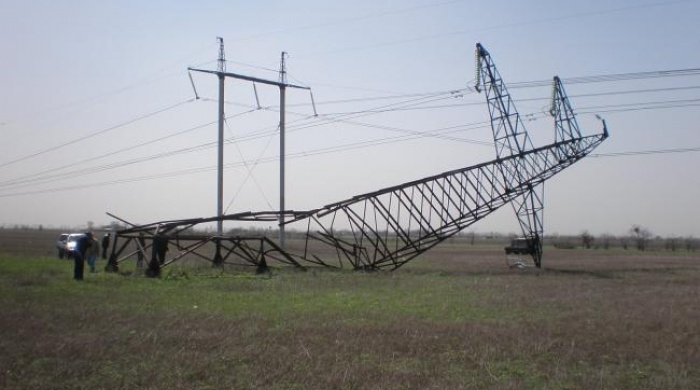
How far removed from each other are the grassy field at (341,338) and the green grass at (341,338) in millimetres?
29

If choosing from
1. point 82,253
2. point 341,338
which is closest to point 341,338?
point 341,338

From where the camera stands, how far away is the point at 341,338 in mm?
10484

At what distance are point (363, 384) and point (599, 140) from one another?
3275 cm

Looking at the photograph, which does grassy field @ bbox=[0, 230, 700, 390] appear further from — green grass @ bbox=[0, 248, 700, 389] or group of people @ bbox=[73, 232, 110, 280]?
group of people @ bbox=[73, 232, 110, 280]

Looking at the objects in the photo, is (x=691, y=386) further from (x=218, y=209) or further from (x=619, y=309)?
(x=218, y=209)

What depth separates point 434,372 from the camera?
827cm

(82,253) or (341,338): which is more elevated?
(82,253)

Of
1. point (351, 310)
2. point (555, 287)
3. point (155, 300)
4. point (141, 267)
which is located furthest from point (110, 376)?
point (141, 267)

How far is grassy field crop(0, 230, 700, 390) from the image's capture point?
26.2 feet

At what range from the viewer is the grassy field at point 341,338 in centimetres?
798

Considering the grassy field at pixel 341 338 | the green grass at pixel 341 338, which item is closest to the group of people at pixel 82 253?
the green grass at pixel 341 338

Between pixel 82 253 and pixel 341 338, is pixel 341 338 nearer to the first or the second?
pixel 341 338

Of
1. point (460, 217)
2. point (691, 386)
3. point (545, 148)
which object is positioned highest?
point (545, 148)

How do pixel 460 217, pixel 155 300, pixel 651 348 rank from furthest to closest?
pixel 460 217 < pixel 155 300 < pixel 651 348
